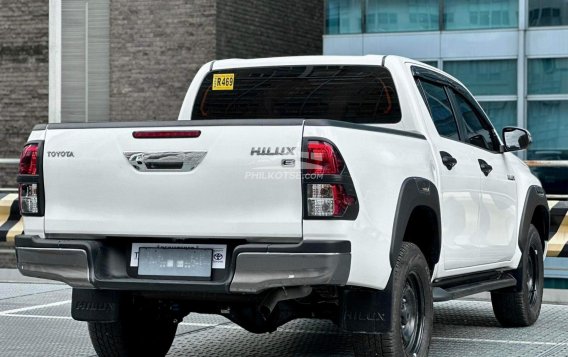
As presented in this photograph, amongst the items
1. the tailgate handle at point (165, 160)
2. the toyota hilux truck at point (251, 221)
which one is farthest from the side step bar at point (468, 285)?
the tailgate handle at point (165, 160)

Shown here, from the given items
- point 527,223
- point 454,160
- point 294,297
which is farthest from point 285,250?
point 527,223

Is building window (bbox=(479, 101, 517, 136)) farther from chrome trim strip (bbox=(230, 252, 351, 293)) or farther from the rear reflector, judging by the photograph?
chrome trim strip (bbox=(230, 252, 351, 293))

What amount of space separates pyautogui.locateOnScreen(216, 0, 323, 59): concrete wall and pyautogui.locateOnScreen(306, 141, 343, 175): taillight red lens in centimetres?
1590

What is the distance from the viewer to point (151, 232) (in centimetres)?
627

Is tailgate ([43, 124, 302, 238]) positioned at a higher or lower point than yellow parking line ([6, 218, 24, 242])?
higher

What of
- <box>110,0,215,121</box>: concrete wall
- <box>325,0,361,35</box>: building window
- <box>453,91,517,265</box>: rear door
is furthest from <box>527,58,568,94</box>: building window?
<box>453,91,517,265</box>: rear door

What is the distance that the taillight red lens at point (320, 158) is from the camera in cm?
593

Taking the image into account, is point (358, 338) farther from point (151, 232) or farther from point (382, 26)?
point (382, 26)

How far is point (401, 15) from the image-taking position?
981 inches

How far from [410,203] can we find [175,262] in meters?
1.35

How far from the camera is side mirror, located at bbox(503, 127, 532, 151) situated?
8.90m

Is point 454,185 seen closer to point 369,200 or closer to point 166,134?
point 369,200

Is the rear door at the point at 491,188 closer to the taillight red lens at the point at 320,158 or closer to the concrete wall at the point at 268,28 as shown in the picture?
the taillight red lens at the point at 320,158

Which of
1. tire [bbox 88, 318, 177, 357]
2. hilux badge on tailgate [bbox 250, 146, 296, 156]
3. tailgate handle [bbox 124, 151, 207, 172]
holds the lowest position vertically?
tire [bbox 88, 318, 177, 357]
